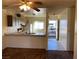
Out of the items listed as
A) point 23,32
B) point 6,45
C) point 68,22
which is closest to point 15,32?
point 23,32

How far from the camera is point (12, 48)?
8.16m

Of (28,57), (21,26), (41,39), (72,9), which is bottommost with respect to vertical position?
(28,57)

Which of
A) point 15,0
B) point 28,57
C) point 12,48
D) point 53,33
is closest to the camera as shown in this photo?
point 15,0

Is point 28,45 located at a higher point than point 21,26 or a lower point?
lower

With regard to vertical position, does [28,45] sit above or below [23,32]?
below

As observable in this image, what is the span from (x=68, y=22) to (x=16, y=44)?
3010 mm

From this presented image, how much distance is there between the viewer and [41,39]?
26.6 feet

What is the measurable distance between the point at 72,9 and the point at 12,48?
3709 millimetres

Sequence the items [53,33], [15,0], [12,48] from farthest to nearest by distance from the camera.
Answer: [53,33] < [12,48] < [15,0]

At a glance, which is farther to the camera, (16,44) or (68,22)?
(16,44)

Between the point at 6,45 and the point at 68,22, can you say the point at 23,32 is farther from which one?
the point at 68,22

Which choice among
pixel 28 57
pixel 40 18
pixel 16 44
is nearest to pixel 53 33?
pixel 40 18

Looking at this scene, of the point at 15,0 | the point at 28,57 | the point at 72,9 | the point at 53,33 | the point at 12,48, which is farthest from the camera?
the point at 53,33

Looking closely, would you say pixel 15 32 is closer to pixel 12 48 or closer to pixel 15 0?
pixel 12 48
